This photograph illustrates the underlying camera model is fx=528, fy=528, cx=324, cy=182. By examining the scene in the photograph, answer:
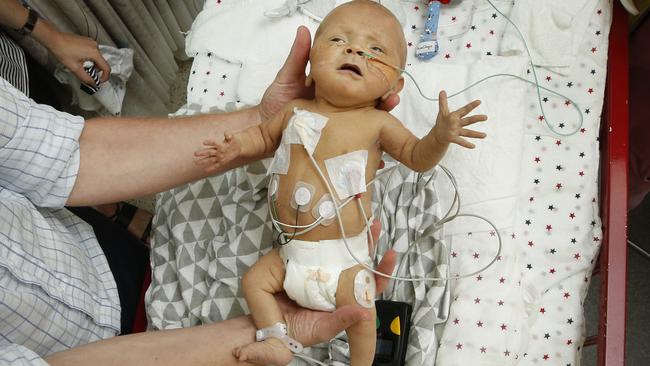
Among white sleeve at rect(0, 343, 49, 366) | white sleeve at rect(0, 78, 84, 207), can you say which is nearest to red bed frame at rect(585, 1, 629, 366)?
white sleeve at rect(0, 343, 49, 366)

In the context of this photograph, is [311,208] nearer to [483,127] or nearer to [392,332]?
[392,332]

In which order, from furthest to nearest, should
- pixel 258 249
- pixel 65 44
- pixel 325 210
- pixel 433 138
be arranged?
pixel 65 44 < pixel 258 249 < pixel 325 210 < pixel 433 138

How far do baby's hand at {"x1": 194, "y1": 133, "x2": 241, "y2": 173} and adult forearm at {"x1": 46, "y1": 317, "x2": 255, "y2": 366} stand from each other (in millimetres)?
356

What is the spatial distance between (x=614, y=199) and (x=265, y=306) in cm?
84

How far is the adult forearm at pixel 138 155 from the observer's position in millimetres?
1175

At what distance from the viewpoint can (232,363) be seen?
3.63 feet

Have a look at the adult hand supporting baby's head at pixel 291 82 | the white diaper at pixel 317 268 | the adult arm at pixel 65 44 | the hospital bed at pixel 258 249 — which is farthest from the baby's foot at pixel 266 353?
the adult arm at pixel 65 44

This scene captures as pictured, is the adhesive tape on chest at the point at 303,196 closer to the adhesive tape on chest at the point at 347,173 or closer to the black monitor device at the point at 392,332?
the adhesive tape on chest at the point at 347,173

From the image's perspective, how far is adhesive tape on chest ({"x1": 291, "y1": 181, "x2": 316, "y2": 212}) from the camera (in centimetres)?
111

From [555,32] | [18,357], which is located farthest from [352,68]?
[18,357]

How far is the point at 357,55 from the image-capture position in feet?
3.64

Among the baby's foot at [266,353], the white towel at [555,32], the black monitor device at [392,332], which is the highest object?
the white towel at [555,32]

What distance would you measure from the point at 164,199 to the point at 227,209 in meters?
0.21

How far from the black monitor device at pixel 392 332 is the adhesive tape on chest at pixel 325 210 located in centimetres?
26
